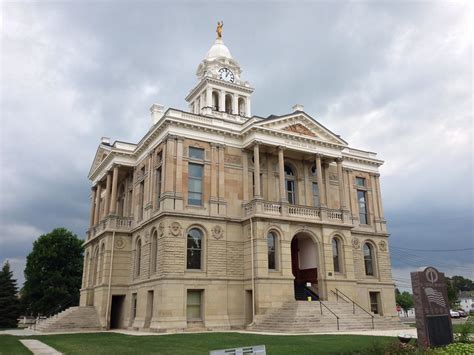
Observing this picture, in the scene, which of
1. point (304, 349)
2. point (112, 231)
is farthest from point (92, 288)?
point (304, 349)

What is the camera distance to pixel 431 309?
1563 centimetres

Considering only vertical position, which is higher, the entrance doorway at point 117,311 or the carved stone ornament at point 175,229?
the carved stone ornament at point 175,229

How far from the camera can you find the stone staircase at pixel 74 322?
31.3m

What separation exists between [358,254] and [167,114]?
2096 cm

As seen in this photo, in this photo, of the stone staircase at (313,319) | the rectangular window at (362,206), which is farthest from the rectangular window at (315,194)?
the stone staircase at (313,319)

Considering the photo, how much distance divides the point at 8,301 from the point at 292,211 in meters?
36.3

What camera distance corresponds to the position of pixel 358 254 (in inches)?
1497

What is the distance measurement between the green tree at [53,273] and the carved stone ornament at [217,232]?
29802 millimetres

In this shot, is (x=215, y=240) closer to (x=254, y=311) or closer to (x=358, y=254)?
(x=254, y=311)

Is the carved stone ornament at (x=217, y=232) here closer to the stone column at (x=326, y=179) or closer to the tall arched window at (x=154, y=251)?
the tall arched window at (x=154, y=251)

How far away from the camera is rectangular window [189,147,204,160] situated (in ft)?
106

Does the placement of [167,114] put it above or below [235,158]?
above

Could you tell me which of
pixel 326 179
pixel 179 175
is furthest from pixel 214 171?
pixel 326 179

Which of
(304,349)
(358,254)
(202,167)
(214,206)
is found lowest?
(304,349)
